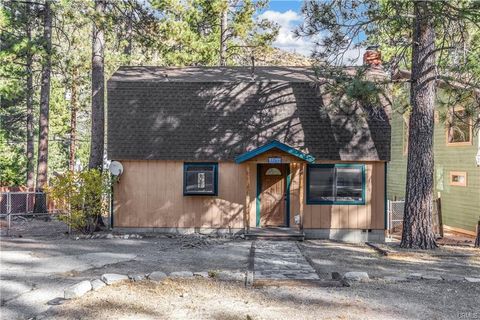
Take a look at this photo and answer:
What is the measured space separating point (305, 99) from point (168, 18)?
37.7 ft

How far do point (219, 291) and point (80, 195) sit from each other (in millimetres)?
7765

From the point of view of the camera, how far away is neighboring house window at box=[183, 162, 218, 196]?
14.3m

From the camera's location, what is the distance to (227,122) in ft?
47.6

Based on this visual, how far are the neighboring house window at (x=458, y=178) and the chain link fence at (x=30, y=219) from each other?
46.2 ft

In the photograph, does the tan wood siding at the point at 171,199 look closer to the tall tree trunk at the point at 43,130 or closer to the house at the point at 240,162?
the house at the point at 240,162

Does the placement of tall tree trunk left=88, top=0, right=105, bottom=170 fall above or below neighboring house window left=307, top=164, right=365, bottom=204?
above

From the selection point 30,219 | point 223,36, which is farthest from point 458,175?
point 30,219

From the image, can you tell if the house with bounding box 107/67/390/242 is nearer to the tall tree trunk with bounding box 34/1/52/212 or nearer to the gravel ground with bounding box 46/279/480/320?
the gravel ground with bounding box 46/279/480/320

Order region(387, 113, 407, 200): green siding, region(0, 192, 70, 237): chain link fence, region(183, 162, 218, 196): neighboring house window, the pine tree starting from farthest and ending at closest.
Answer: region(387, 113, 407, 200): green siding, region(0, 192, 70, 237): chain link fence, region(183, 162, 218, 196): neighboring house window, the pine tree

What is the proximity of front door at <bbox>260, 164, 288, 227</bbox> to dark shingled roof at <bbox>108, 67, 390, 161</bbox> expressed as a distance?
3.16 ft

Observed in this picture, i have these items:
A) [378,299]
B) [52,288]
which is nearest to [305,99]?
[378,299]

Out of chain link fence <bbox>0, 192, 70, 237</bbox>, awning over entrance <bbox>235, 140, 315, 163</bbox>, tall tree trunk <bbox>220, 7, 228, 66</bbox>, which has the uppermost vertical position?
tall tree trunk <bbox>220, 7, 228, 66</bbox>

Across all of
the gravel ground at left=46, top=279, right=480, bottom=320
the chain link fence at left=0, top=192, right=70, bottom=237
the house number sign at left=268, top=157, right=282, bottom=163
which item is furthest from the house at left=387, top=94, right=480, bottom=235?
the chain link fence at left=0, top=192, right=70, bottom=237

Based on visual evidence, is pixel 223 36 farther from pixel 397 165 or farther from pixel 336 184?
pixel 336 184
